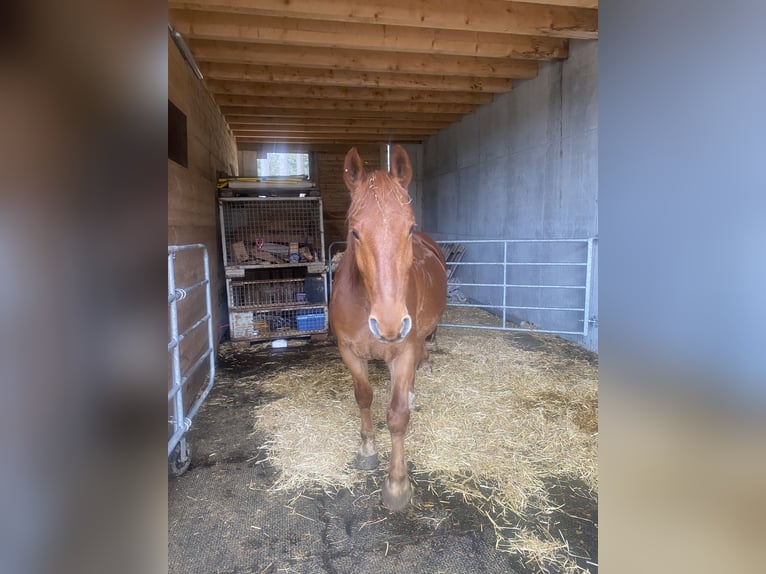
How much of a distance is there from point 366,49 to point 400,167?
2.72 m

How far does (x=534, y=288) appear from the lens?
522cm

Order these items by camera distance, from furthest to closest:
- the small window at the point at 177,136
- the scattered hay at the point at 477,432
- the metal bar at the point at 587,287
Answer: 1. the metal bar at the point at 587,287
2. the small window at the point at 177,136
3. the scattered hay at the point at 477,432

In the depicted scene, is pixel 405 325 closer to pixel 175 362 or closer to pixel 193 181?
pixel 175 362

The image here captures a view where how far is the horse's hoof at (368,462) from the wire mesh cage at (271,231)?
3.07 meters

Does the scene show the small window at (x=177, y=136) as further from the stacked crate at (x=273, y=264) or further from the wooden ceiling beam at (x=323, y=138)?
the wooden ceiling beam at (x=323, y=138)

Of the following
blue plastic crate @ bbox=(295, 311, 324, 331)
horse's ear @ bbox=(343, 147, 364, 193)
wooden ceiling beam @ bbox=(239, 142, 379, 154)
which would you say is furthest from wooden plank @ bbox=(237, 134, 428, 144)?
horse's ear @ bbox=(343, 147, 364, 193)

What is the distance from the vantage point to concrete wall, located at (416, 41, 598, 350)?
427 centimetres

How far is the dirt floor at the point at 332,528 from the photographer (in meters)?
1.61

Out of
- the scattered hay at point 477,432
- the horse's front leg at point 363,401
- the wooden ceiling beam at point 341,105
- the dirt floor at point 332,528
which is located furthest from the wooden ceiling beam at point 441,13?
the dirt floor at point 332,528

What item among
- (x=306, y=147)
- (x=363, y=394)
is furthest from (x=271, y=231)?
(x=306, y=147)

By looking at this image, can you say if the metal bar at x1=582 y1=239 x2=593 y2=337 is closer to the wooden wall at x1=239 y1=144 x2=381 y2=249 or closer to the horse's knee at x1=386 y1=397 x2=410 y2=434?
the horse's knee at x1=386 y1=397 x2=410 y2=434
